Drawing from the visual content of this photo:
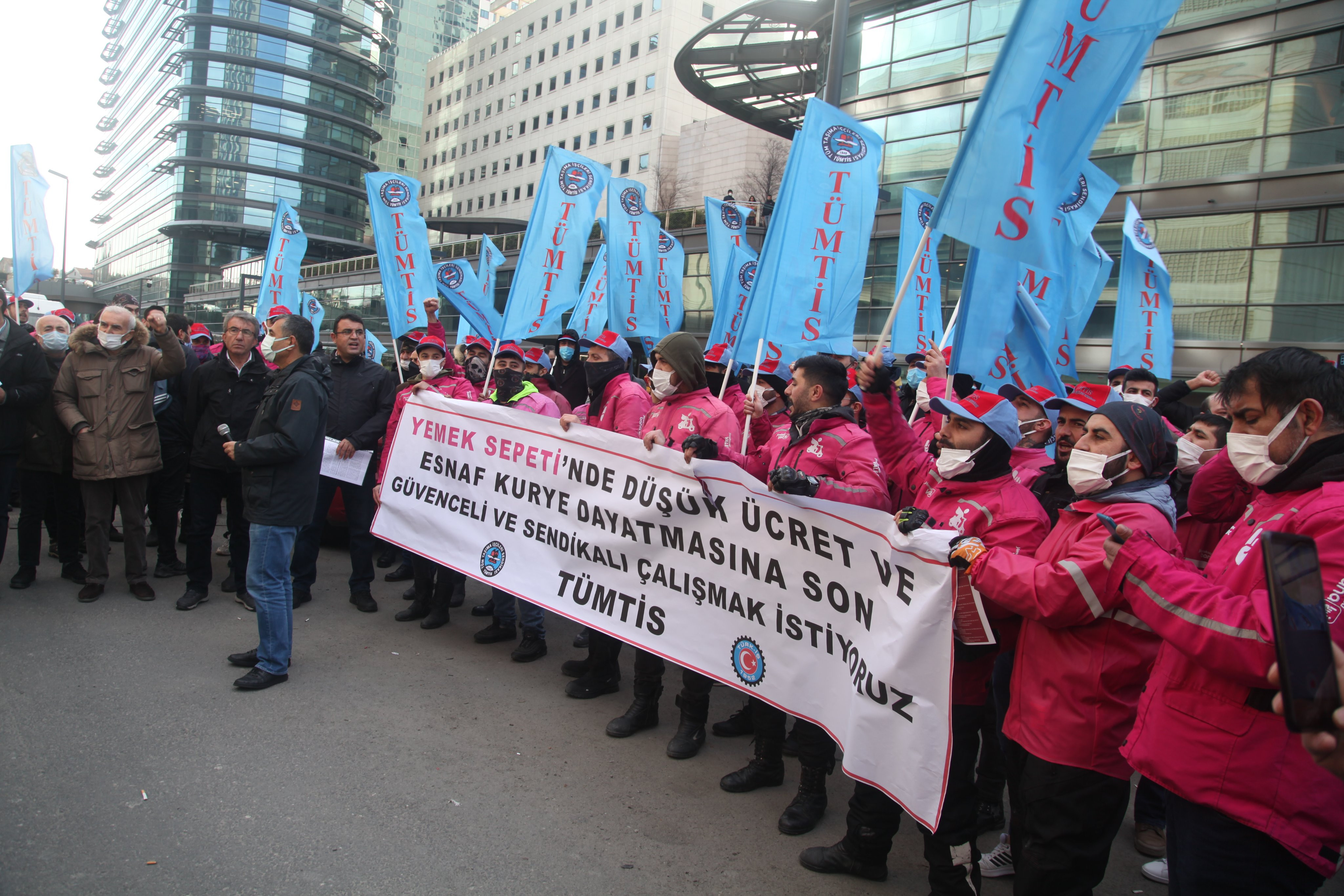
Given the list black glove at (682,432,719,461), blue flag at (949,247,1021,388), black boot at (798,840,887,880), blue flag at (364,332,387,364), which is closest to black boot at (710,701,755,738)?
black boot at (798,840,887,880)

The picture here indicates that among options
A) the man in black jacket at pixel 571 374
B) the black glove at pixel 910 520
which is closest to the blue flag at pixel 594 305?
the man in black jacket at pixel 571 374

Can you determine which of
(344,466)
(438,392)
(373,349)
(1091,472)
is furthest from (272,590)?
(373,349)

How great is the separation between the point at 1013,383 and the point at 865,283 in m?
18.5

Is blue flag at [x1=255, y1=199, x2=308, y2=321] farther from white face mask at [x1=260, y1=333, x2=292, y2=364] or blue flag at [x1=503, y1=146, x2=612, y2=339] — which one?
white face mask at [x1=260, y1=333, x2=292, y2=364]

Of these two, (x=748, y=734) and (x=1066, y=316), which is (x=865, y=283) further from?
(x=748, y=734)

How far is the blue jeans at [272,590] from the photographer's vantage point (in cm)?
470

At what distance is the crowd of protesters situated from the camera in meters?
2.11

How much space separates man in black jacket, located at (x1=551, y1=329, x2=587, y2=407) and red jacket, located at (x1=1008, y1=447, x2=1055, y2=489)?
514 cm

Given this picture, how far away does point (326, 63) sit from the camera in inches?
3263

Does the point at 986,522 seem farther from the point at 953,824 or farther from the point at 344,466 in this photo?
the point at 344,466

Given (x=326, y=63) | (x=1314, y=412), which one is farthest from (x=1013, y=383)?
(x=326, y=63)

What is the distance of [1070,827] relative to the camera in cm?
263

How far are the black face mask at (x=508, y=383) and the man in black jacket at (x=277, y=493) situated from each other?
6.08 feet

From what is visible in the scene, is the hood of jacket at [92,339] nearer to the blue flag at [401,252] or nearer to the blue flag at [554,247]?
the blue flag at [401,252]
